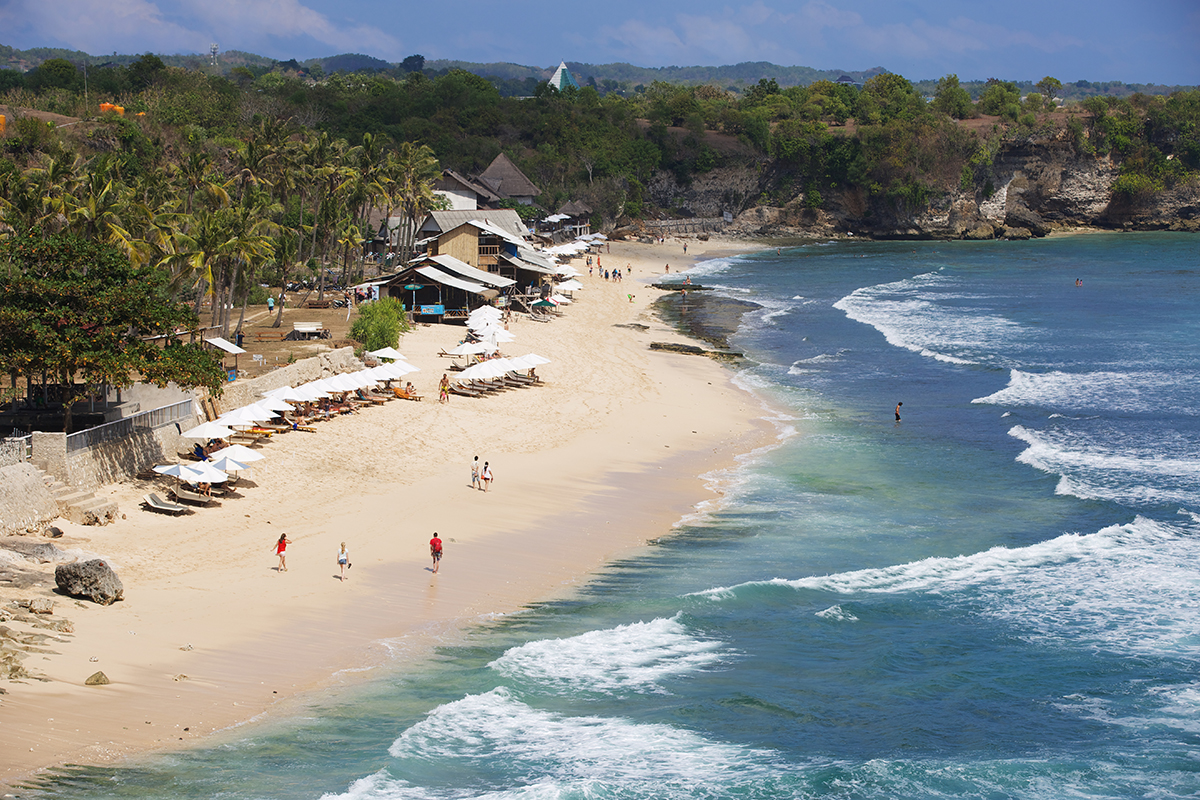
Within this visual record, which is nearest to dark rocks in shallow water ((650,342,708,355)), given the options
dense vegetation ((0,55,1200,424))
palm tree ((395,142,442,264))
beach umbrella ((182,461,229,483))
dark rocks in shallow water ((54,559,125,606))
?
palm tree ((395,142,442,264))

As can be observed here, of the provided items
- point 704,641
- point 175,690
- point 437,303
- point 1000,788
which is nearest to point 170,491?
point 175,690

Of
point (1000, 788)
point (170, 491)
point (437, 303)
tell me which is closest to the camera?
point (1000, 788)

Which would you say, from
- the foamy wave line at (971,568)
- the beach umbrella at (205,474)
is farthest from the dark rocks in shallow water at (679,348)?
the beach umbrella at (205,474)

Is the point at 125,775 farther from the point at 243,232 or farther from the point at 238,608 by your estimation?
the point at 243,232

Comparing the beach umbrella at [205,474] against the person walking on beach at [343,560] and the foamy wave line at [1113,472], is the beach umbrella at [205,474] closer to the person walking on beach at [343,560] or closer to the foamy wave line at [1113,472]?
the person walking on beach at [343,560]

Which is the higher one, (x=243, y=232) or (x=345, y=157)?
(x=345, y=157)

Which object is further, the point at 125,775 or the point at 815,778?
the point at 815,778
